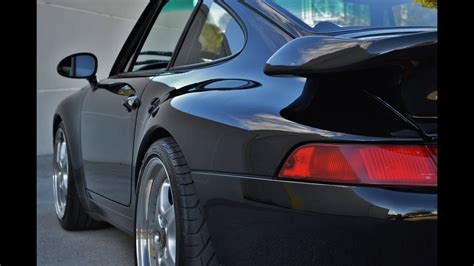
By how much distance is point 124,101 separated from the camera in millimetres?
3613

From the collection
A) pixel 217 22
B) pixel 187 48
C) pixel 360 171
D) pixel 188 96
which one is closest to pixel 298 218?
pixel 360 171

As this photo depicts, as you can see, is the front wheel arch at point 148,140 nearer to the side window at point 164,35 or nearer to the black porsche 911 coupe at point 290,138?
the black porsche 911 coupe at point 290,138

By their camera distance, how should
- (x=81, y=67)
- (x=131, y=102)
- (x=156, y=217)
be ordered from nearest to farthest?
(x=156, y=217) → (x=131, y=102) → (x=81, y=67)

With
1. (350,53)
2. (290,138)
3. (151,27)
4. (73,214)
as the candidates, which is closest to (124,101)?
(151,27)

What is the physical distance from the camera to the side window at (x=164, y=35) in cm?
356

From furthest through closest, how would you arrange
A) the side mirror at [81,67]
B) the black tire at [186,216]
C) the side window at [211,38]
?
the side mirror at [81,67] → the side window at [211,38] → the black tire at [186,216]

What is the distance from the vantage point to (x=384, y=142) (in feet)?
6.41

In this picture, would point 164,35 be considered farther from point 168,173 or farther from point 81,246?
point 81,246

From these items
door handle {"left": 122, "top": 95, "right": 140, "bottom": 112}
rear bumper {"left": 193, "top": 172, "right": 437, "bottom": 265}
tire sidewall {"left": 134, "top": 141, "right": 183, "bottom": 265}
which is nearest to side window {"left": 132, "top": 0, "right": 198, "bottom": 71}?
door handle {"left": 122, "top": 95, "right": 140, "bottom": 112}

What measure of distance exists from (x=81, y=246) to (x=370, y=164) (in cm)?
294

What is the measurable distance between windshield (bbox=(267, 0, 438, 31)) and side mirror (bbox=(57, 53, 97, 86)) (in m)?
1.96

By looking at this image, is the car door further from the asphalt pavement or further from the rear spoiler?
the rear spoiler

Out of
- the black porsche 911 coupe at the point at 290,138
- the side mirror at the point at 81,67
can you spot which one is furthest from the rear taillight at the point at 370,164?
the side mirror at the point at 81,67

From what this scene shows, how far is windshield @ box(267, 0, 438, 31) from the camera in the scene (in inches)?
104
